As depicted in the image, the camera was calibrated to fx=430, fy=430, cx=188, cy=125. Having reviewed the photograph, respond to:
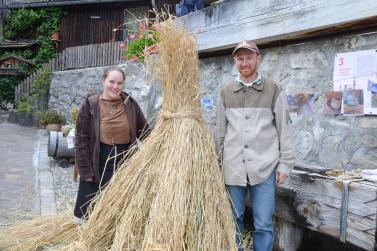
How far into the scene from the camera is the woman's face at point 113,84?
2.92m

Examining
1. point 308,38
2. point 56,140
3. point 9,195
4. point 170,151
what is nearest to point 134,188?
point 170,151

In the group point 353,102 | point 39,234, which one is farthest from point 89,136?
point 353,102

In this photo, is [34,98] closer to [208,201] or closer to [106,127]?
[106,127]

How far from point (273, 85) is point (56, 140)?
5.17 metres

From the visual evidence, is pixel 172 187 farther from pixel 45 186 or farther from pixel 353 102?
pixel 45 186

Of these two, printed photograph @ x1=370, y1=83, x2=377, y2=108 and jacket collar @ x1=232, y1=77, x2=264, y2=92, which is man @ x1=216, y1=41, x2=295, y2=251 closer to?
jacket collar @ x1=232, y1=77, x2=264, y2=92

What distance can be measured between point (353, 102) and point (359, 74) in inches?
8.6

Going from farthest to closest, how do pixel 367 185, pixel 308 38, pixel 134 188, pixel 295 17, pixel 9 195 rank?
pixel 9 195
pixel 308 38
pixel 295 17
pixel 134 188
pixel 367 185

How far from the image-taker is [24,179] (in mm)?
6000

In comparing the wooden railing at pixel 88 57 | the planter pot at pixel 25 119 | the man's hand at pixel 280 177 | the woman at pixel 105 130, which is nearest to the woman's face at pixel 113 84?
the woman at pixel 105 130

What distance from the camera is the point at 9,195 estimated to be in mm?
5023

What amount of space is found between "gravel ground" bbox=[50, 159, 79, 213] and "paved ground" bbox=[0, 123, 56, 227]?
0.08 m

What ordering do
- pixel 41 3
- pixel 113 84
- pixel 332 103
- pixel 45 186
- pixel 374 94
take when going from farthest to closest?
pixel 41 3, pixel 45 186, pixel 332 103, pixel 374 94, pixel 113 84

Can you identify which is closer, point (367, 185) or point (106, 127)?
point (367, 185)
